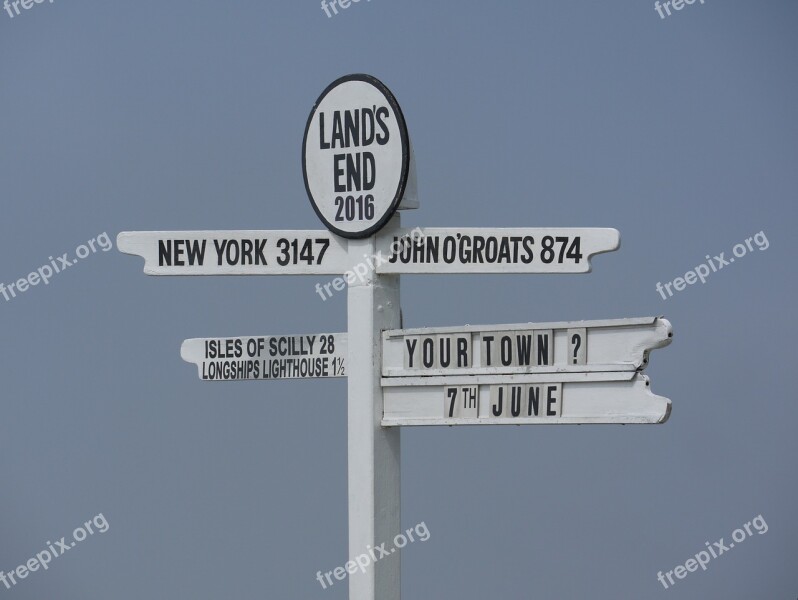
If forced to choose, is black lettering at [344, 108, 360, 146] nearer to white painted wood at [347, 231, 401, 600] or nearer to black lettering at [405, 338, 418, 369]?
white painted wood at [347, 231, 401, 600]

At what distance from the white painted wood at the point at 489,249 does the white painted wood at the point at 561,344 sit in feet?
0.78

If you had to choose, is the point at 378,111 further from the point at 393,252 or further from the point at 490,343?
the point at 490,343

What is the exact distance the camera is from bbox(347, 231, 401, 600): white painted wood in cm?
589

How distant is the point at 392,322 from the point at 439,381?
1.51ft

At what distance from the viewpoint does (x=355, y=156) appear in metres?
5.89

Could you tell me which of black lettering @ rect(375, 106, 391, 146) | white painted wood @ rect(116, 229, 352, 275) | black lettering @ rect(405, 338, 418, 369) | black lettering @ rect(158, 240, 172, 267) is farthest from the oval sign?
black lettering @ rect(158, 240, 172, 267)

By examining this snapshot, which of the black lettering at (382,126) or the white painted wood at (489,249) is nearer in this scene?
the white painted wood at (489,249)

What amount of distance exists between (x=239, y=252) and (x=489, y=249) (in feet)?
3.80

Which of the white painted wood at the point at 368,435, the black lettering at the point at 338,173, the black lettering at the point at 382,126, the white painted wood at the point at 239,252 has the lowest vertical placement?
the white painted wood at the point at 368,435

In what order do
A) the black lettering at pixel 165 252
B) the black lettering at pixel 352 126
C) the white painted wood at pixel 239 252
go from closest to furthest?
1. the black lettering at pixel 352 126
2. the white painted wood at pixel 239 252
3. the black lettering at pixel 165 252

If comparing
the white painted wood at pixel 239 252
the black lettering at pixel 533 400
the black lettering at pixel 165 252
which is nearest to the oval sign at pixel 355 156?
the white painted wood at pixel 239 252

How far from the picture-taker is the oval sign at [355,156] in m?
5.79

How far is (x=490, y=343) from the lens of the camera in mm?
5566

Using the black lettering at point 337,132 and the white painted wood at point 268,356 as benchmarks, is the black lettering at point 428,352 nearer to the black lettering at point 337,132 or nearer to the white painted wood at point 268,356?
the white painted wood at point 268,356
